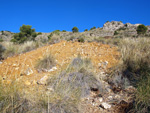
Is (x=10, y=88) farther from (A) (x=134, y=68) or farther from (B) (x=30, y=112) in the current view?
(A) (x=134, y=68)

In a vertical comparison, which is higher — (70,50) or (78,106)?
(70,50)

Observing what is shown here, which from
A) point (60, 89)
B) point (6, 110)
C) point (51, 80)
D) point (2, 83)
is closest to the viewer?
point (6, 110)

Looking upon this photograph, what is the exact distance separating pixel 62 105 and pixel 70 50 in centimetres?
382

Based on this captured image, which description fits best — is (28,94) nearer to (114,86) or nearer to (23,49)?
(114,86)

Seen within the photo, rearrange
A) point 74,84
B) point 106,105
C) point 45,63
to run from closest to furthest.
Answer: point 106,105
point 74,84
point 45,63

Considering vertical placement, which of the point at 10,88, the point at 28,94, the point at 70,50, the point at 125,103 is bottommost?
the point at 125,103

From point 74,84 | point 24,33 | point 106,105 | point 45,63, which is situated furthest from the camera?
point 24,33

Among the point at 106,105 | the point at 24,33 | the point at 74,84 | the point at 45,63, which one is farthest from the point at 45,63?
the point at 24,33

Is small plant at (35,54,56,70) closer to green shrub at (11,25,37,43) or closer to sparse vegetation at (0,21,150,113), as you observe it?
sparse vegetation at (0,21,150,113)

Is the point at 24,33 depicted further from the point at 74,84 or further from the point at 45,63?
the point at 74,84

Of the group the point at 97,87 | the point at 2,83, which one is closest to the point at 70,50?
the point at 97,87

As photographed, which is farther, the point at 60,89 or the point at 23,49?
the point at 23,49

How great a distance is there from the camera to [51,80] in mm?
2662

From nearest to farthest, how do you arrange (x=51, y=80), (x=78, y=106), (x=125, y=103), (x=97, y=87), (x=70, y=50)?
(x=78, y=106), (x=125, y=103), (x=51, y=80), (x=97, y=87), (x=70, y=50)
